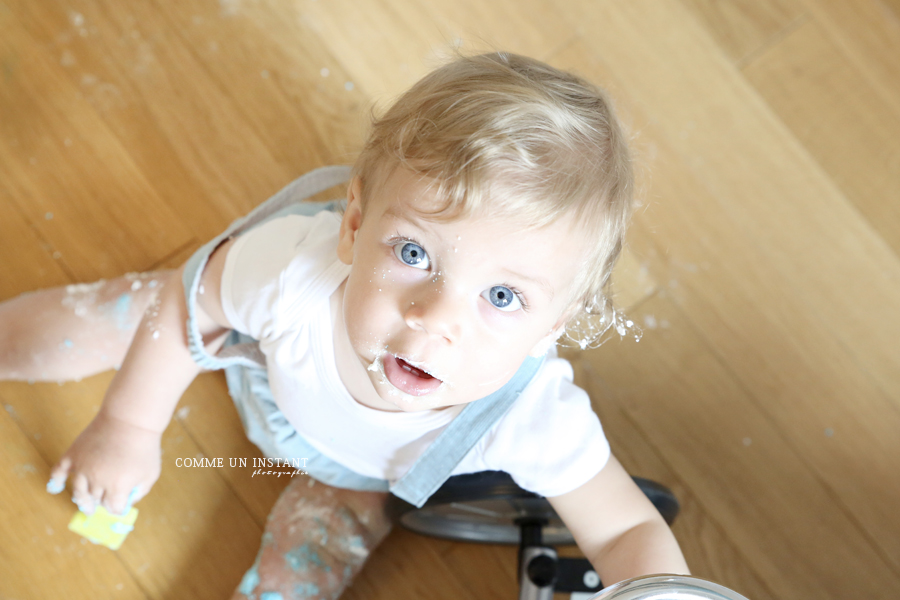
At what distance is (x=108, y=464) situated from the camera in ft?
2.50

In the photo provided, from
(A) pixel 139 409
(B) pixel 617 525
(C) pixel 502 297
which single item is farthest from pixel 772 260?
(A) pixel 139 409

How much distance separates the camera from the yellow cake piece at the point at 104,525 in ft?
2.56

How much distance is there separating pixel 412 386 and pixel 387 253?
108mm

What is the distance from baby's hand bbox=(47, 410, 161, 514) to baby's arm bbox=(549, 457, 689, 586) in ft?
1.50

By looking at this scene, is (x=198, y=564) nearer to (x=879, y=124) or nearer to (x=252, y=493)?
(x=252, y=493)

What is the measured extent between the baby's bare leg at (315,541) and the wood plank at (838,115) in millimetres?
758

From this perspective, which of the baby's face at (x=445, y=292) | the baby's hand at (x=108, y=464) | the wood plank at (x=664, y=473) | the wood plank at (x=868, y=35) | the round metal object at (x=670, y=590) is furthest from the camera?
the wood plank at (x=868, y=35)

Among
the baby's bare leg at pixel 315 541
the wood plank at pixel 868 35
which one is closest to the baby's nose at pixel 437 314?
the baby's bare leg at pixel 315 541

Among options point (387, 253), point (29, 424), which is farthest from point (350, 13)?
point (29, 424)

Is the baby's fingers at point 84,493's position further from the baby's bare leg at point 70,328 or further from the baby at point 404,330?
the baby's bare leg at point 70,328

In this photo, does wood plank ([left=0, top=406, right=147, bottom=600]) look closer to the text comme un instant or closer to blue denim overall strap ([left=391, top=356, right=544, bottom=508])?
the text comme un instant

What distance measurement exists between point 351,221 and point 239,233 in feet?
0.76

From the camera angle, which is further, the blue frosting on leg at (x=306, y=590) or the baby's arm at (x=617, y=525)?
the blue frosting on leg at (x=306, y=590)

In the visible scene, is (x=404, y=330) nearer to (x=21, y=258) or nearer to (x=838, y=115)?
(x=21, y=258)
